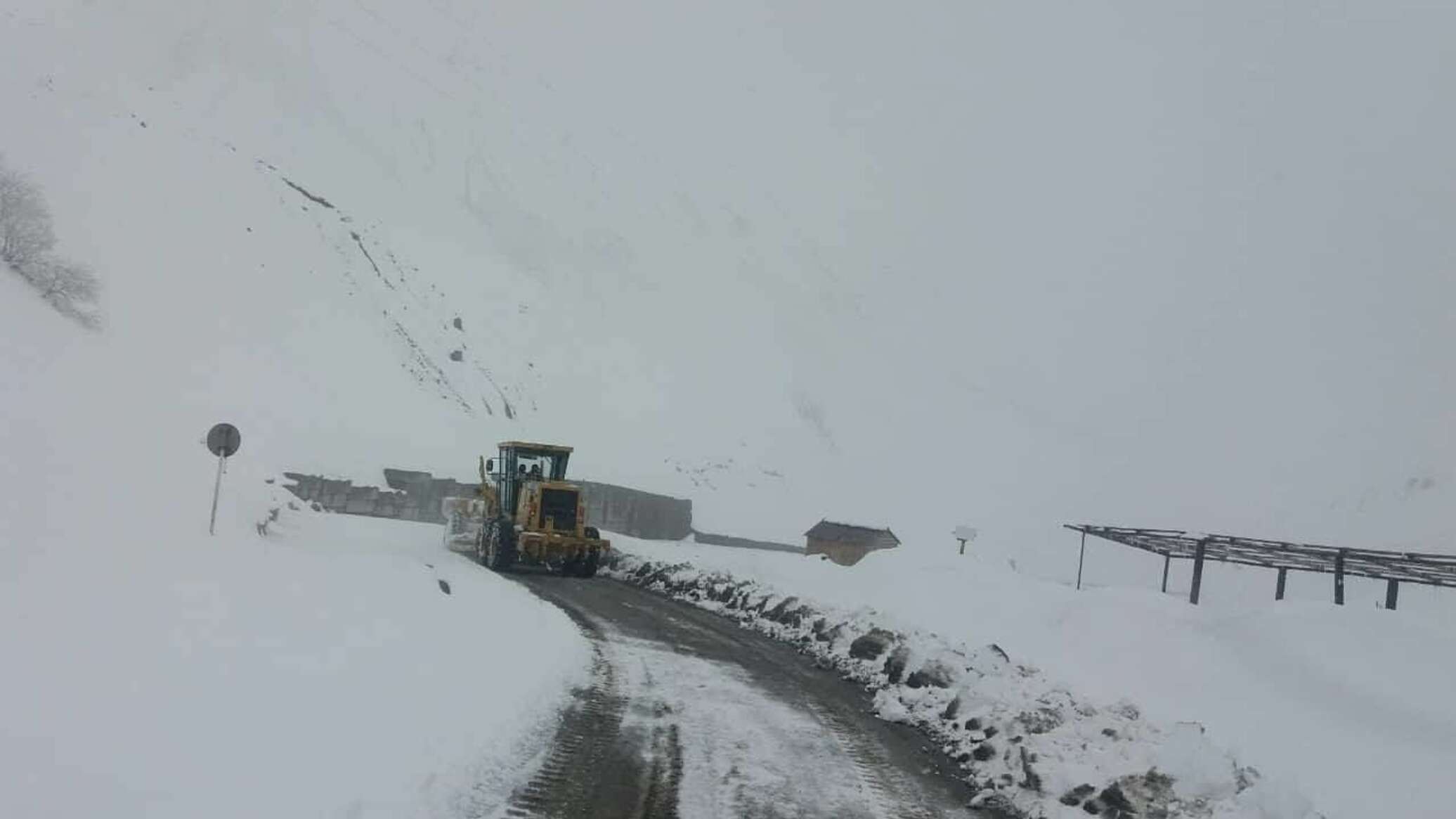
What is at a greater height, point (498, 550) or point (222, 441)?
point (222, 441)

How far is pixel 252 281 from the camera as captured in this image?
53406mm

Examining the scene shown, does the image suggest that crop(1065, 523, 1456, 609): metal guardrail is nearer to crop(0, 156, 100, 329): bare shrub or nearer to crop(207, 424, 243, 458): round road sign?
crop(207, 424, 243, 458): round road sign

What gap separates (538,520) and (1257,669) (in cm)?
1754

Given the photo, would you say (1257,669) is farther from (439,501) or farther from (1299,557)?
(439,501)

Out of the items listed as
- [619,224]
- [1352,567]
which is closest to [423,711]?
[1352,567]

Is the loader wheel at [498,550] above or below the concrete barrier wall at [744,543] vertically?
above

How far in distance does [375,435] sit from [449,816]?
4498 centimetres

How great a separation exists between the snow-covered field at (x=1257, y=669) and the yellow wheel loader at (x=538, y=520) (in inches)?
337

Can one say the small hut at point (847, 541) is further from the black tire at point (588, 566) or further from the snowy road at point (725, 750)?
the snowy road at point (725, 750)

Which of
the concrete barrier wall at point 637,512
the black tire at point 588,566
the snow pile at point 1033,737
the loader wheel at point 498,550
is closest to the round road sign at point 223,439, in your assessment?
the loader wheel at point 498,550

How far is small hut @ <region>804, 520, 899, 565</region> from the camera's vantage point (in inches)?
1956

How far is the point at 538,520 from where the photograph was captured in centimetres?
2539

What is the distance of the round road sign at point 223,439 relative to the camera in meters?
16.8

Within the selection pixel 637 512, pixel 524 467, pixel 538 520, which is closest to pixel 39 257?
pixel 524 467
